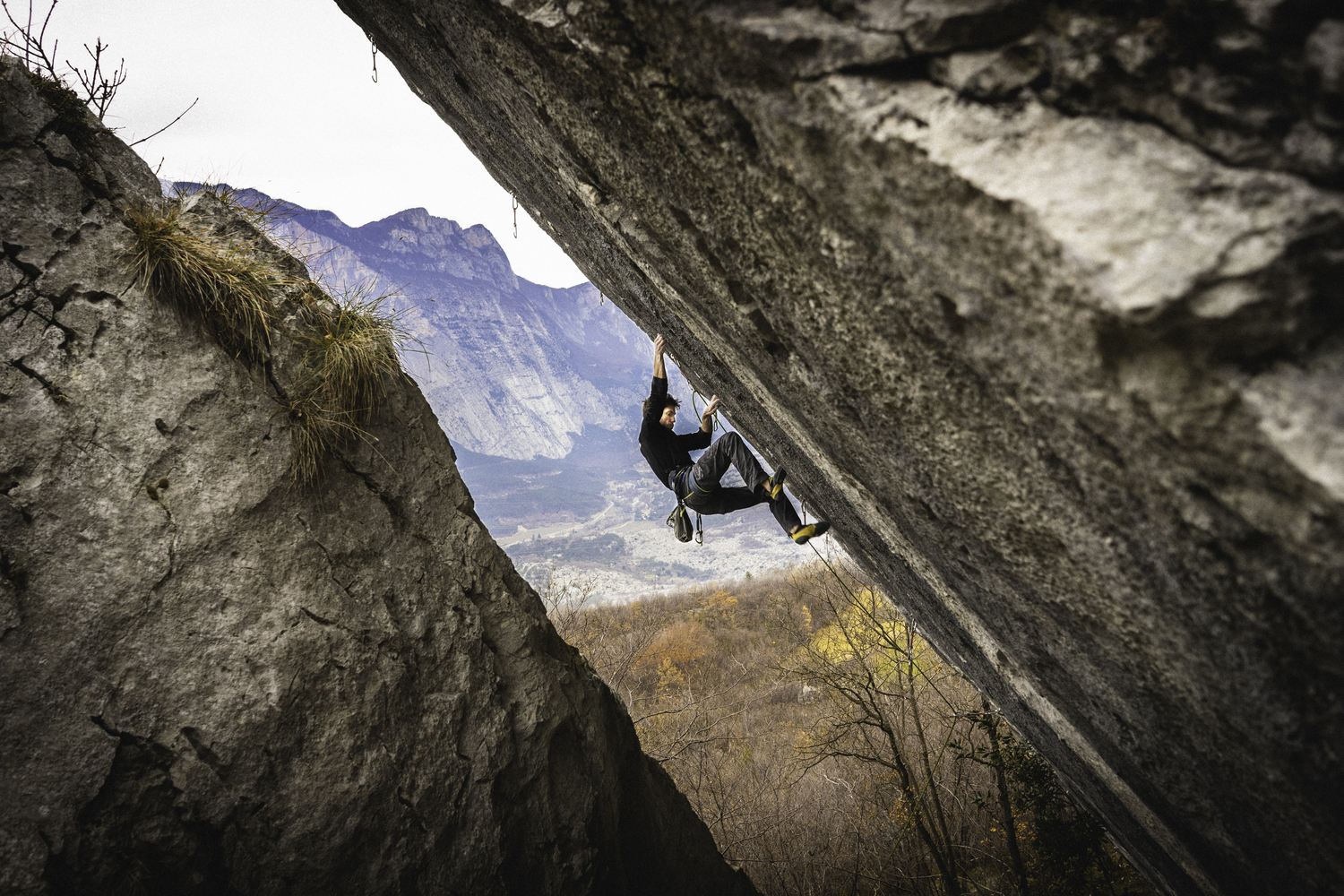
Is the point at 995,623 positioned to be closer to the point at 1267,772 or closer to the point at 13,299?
the point at 1267,772

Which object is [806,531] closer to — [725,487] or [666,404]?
[725,487]

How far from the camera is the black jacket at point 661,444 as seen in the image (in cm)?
482

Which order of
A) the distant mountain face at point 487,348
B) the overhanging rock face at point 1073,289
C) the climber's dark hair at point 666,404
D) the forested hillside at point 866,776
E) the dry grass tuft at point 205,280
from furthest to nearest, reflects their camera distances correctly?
1. the distant mountain face at point 487,348
2. the forested hillside at point 866,776
3. the climber's dark hair at point 666,404
4. the dry grass tuft at point 205,280
5. the overhanging rock face at point 1073,289

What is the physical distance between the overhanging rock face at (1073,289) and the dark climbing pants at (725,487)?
1.76 m

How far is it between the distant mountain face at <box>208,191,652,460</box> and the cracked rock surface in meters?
113

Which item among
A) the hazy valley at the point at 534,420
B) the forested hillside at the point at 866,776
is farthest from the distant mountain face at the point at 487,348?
the forested hillside at the point at 866,776

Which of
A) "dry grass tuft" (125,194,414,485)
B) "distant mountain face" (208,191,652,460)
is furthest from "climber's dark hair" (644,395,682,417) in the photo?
"distant mountain face" (208,191,652,460)

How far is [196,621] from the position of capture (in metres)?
2.59

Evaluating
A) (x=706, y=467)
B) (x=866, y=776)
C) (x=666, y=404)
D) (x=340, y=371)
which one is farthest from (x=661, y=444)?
(x=866, y=776)

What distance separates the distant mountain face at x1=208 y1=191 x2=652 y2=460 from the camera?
129m

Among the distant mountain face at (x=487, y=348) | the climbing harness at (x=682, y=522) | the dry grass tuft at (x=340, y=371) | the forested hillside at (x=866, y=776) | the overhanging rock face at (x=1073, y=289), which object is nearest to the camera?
the overhanging rock face at (x=1073, y=289)

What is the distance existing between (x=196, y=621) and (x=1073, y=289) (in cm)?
355

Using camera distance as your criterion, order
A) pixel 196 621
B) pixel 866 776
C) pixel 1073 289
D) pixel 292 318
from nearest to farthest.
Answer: pixel 1073 289
pixel 196 621
pixel 292 318
pixel 866 776

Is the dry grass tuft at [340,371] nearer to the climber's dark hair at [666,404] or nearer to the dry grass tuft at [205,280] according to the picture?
the dry grass tuft at [205,280]
